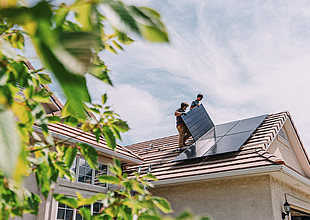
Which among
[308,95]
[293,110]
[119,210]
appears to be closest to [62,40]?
[119,210]

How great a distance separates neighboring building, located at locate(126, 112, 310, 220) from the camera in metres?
7.36

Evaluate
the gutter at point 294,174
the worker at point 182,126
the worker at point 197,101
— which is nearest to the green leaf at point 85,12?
the gutter at point 294,174

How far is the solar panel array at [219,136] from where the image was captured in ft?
28.8

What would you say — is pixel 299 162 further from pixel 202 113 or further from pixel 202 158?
pixel 202 158

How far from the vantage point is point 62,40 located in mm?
521

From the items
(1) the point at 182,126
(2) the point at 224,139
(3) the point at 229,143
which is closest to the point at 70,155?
(3) the point at 229,143

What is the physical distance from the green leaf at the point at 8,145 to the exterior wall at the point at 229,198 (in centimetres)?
763

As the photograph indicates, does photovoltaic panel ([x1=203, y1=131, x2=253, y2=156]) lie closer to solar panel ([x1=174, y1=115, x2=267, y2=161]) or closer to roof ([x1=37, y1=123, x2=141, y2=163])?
solar panel ([x1=174, y1=115, x2=267, y2=161])

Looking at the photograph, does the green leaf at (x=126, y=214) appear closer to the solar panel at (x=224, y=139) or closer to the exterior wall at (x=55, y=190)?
the exterior wall at (x=55, y=190)

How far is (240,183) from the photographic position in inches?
308

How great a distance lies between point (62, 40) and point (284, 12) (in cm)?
1106

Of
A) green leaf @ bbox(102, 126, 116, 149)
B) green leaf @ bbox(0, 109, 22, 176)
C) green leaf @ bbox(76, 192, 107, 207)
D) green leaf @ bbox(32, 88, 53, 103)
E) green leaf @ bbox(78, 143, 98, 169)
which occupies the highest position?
green leaf @ bbox(32, 88, 53, 103)

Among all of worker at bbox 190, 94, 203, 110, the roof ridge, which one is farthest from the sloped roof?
the roof ridge

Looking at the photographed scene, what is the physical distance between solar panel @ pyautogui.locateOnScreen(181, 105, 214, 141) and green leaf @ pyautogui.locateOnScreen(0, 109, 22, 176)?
9.72 m
